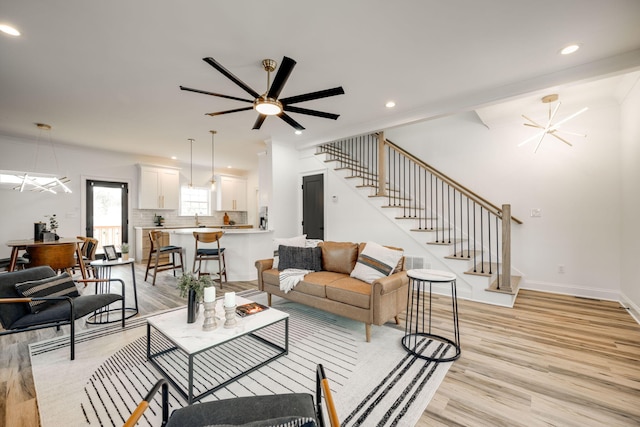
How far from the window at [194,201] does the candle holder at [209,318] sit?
6.80m

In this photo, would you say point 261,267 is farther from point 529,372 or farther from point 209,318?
point 529,372

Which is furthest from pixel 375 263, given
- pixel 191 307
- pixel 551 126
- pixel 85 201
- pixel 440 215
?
pixel 85 201

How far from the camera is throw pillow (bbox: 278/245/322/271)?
356cm

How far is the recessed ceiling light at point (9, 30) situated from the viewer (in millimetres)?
2305

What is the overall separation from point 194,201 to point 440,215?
23.3 feet

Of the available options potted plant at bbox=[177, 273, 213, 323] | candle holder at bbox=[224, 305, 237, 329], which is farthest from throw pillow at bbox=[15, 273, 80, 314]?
candle holder at bbox=[224, 305, 237, 329]

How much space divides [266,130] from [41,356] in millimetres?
4336

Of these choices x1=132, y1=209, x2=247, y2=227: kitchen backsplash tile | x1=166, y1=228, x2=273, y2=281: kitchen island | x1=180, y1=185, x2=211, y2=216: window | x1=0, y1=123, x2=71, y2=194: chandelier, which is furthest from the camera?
x1=180, y1=185, x2=211, y2=216: window

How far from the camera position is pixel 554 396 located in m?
1.83

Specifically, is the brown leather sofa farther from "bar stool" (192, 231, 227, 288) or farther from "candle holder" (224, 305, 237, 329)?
"bar stool" (192, 231, 227, 288)

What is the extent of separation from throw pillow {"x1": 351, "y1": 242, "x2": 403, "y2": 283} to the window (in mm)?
6753

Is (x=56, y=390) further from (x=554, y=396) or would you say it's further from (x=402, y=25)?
(x=402, y=25)

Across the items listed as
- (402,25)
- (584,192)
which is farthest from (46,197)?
(584,192)

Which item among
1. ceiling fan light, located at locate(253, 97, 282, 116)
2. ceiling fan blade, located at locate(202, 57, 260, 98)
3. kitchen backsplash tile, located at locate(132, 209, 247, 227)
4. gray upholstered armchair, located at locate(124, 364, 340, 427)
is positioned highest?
ceiling fan blade, located at locate(202, 57, 260, 98)
